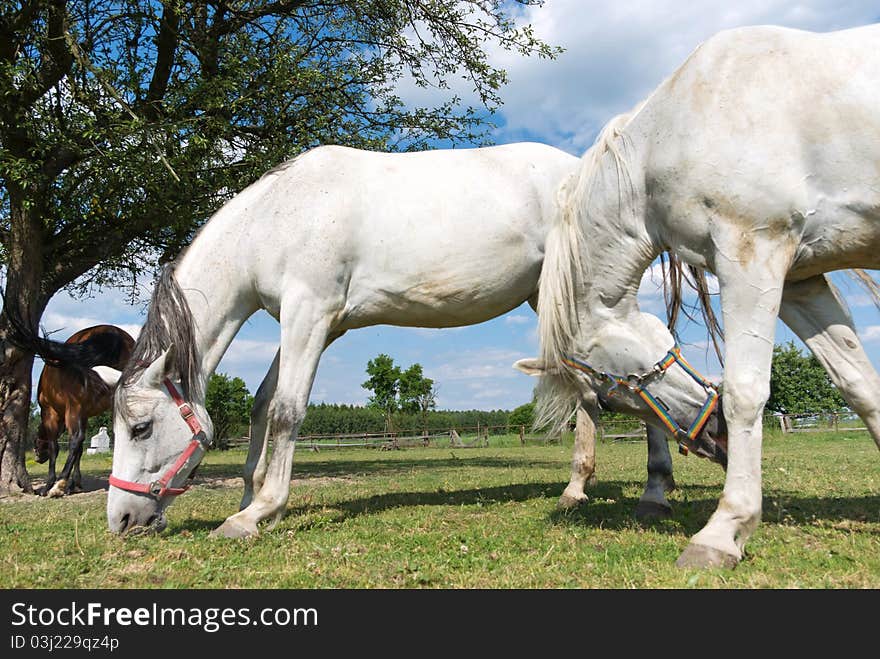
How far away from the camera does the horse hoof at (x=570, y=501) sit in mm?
5473

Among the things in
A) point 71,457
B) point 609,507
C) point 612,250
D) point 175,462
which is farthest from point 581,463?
point 71,457

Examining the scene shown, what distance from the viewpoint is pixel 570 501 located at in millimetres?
5609

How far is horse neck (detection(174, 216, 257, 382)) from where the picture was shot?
16.1 ft

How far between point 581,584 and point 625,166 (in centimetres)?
236

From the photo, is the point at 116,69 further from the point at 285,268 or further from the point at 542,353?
the point at 542,353

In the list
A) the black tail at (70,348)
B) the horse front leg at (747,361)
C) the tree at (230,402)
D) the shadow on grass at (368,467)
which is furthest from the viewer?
the tree at (230,402)

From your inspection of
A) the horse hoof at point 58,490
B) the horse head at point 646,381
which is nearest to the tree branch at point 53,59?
the horse hoof at point 58,490

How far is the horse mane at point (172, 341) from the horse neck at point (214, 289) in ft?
0.35

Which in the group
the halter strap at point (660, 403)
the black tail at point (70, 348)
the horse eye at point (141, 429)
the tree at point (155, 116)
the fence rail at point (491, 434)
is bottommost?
the fence rail at point (491, 434)

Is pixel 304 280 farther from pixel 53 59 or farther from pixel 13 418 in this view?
pixel 13 418

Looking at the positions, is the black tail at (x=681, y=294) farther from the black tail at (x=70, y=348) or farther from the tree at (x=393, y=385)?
the tree at (x=393, y=385)

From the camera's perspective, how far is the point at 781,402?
50.2m

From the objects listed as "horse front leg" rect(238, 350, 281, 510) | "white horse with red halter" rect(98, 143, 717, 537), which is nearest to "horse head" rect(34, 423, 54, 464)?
"horse front leg" rect(238, 350, 281, 510)
